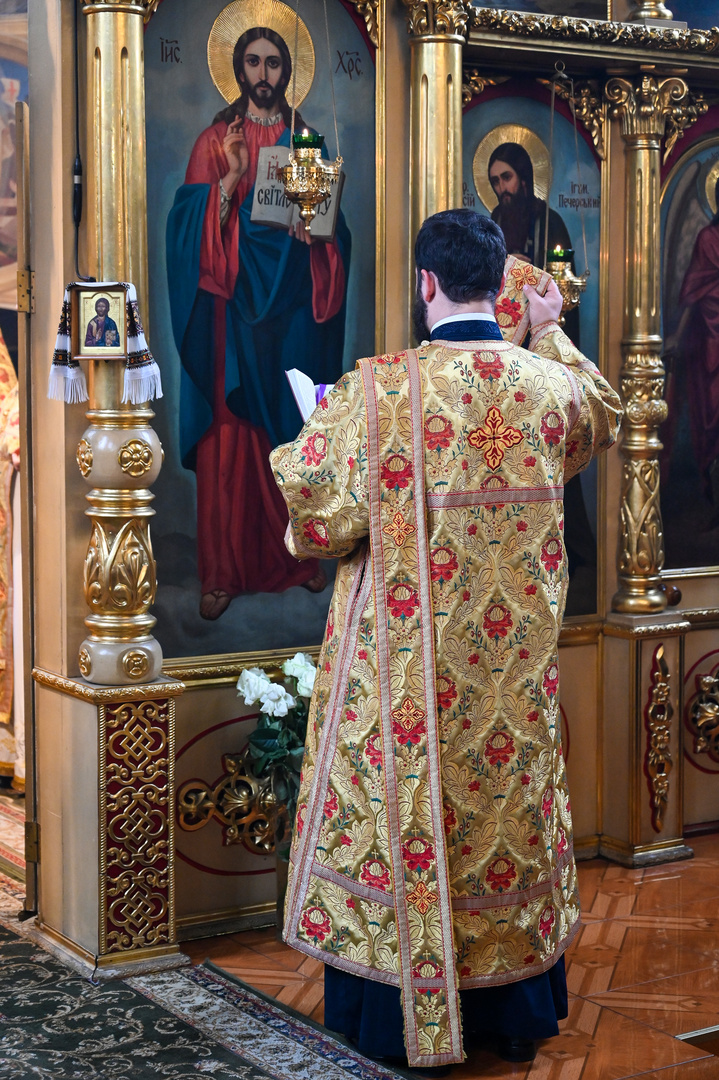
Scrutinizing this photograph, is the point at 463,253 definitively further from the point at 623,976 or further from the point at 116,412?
the point at 623,976

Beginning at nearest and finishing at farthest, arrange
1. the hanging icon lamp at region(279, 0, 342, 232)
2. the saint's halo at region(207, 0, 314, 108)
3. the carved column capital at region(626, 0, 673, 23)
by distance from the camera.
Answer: the hanging icon lamp at region(279, 0, 342, 232)
the saint's halo at region(207, 0, 314, 108)
the carved column capital at region(626, 0, 673, 23)

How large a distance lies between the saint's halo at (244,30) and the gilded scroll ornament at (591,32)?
675 millimetres

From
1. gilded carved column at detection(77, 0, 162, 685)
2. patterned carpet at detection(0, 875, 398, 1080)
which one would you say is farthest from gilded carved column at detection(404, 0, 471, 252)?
patterned carpet at detection(0, 875, 398, 1080)

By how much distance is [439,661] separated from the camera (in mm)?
3354

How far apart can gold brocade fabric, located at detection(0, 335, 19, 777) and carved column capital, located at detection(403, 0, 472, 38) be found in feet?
8.79

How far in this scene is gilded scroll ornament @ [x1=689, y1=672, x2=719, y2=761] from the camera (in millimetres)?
5602

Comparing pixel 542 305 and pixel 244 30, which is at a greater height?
pixel 244 30

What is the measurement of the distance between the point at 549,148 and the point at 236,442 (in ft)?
5.50

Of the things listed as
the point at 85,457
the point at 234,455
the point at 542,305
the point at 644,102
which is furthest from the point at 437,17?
→ the point at 85,457

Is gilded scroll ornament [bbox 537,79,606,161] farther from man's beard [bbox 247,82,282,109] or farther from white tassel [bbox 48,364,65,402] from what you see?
white tassel [bbox 48,364,65,402]

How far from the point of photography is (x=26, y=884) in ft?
14.9

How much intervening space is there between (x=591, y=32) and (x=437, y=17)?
0.78m

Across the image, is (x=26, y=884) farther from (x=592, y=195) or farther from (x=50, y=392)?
(x=592, y=195)

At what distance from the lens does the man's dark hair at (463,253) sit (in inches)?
129
